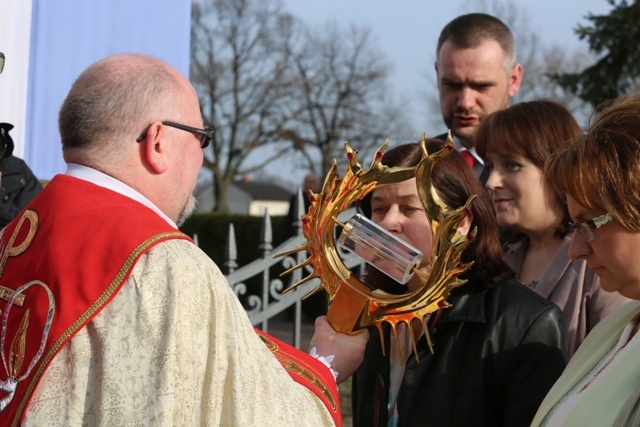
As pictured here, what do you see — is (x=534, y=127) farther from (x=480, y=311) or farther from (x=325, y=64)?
(x=325, y=64)

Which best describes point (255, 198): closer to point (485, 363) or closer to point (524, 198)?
point (524, 198)

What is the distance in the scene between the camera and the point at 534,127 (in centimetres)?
333

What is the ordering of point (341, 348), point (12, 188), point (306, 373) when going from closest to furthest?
1. point (306, 373)
2. point (341, 348)
3. point (12, 188)

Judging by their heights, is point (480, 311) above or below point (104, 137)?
below

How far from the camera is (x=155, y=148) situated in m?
2.34

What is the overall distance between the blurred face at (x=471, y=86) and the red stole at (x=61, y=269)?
2.35 meters

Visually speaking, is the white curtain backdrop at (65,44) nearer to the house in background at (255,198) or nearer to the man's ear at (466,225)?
the man's ear at (466,225)

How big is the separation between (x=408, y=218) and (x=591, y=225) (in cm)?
65

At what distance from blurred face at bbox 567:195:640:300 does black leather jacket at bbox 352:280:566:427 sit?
34cm

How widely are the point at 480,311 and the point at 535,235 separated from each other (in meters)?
0.80

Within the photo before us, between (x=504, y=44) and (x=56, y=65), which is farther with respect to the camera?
(x=56, y=65)

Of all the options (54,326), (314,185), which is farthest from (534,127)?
(314,185)

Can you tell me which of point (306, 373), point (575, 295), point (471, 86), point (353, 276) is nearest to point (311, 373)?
point (306, 373)

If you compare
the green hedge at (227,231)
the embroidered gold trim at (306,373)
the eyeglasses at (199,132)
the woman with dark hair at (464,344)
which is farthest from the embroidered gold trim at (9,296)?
the green hedge at (227,231)
